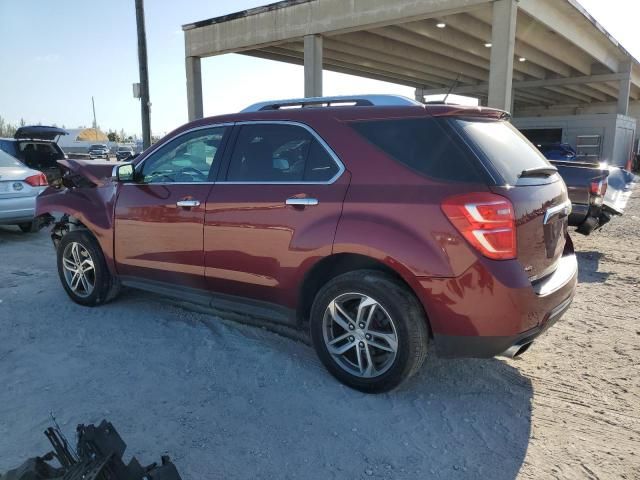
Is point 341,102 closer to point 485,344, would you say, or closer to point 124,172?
point 485,344

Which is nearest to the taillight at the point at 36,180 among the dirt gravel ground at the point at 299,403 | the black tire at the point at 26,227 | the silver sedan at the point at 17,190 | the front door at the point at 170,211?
the silver sedan at the point at 17,190

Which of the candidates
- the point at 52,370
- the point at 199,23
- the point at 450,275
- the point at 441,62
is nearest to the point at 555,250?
the point at 450,275

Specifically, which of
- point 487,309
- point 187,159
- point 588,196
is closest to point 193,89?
point 588,196

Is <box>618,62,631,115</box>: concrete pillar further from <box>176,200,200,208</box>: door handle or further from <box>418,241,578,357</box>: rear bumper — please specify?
<box>176,200,200,208</box>: door handle

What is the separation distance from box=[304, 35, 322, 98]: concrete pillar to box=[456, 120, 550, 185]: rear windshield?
35.4ft

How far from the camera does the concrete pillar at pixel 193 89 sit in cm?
1661

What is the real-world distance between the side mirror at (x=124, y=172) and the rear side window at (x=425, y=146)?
2201 millimetres

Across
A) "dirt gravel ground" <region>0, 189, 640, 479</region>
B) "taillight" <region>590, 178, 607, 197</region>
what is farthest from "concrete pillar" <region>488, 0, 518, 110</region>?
"dirt gravel ground" <region>0, 189, 640, 479</region>

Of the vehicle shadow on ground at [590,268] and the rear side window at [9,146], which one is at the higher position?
the rear side window at [9,146]

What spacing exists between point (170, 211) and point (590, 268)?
5.37 m

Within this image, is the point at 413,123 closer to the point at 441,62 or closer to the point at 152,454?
the point at 152,454

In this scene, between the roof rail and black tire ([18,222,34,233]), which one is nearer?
the roof rail

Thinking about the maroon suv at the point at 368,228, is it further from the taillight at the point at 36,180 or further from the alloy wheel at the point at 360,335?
the taillight at the point at 36,180

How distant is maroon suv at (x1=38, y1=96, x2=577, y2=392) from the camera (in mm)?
2797
